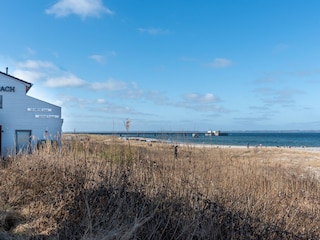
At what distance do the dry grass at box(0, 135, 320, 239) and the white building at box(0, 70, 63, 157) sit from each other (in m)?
14.7

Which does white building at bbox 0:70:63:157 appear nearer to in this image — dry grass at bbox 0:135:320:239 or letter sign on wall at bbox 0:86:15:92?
letter sign on wall at bbox 0:86:15:92

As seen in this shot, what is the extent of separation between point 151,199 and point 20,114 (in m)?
18.7

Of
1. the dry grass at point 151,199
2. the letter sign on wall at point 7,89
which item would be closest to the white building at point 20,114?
the letter sign on wall at point 7,89

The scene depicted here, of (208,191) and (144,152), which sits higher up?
(144,152)

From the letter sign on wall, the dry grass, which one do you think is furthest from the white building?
the dry grass

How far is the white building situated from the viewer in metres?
20.3

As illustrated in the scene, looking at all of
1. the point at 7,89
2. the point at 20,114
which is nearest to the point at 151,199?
the point at 20,114

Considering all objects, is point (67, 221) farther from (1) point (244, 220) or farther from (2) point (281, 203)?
(2) point (281, 203)

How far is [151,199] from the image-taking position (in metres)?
4.42

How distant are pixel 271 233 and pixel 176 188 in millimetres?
1523

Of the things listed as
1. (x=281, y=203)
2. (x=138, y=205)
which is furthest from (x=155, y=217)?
(x=281, y=203)

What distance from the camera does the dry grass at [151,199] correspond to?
12.4ft

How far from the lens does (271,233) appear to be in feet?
11.9

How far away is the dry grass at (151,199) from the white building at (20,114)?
1472cm
